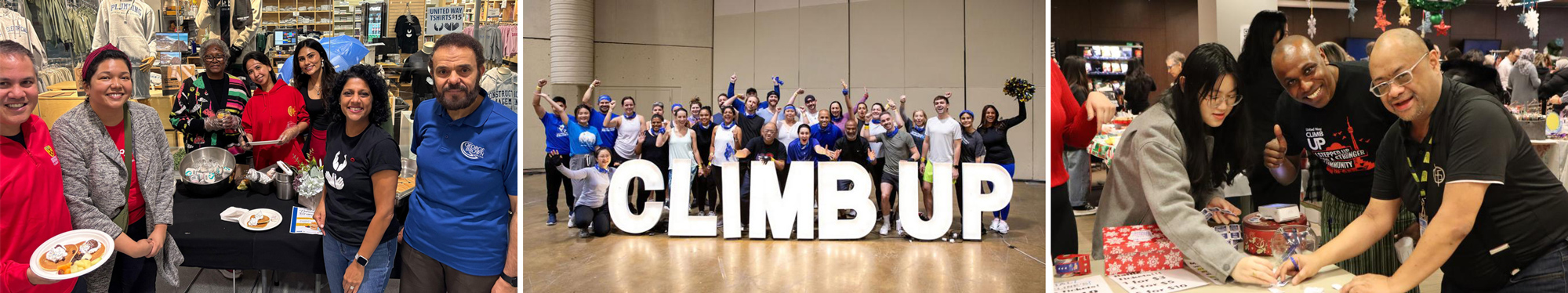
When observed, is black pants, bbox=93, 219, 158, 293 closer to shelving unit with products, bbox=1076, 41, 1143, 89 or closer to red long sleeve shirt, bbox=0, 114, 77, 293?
red long sleeve shirt, bbox=0, 114, 77, 293

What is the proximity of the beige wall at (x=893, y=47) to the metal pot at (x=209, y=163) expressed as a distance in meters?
6.27

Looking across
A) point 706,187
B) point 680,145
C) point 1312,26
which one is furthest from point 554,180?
point 1312,26

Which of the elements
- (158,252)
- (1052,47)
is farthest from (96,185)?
(1052,47)

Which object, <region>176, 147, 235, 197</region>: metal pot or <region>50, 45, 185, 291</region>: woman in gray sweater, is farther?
<region>176, 147, 235, 197</region>: metal pot

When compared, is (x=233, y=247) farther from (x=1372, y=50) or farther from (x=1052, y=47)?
(x=1372, y=50)

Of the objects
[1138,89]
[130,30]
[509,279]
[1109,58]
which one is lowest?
[509,279]

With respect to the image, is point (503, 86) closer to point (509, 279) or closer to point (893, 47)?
point (509, 279)

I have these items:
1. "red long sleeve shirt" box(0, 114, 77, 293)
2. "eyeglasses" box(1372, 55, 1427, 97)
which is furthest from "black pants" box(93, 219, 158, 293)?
"eyeglasses" box(1372, 55, 1427, 97)

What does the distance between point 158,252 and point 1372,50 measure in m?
3.52

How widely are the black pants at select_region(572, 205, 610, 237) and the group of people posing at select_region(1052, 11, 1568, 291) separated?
4.06m

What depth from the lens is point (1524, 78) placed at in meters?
2.24

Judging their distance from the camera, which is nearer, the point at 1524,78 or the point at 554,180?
the point at 1524,78

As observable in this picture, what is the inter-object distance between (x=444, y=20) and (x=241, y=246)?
0.98 metres

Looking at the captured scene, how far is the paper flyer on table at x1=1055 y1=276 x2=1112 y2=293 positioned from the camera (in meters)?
2.41
